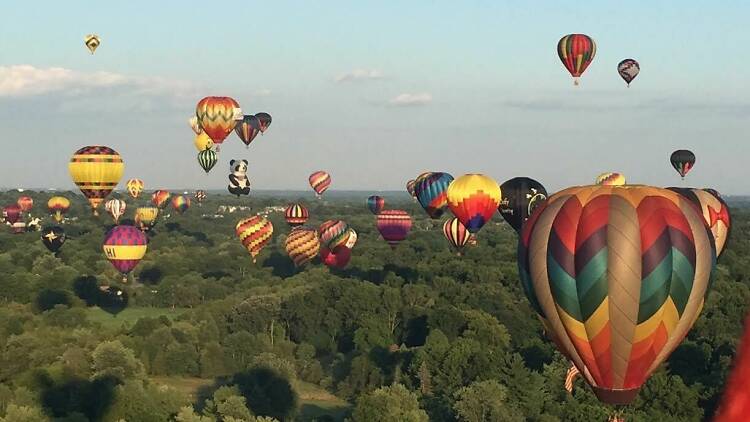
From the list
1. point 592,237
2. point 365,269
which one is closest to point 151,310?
point 365,269

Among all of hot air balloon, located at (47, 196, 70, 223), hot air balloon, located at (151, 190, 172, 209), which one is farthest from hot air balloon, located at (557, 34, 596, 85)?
hot air balloon, located at (47, 196, 70, 223)

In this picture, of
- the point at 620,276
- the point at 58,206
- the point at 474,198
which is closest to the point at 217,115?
the point at 474,198

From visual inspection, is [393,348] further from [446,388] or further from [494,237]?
[494,237]

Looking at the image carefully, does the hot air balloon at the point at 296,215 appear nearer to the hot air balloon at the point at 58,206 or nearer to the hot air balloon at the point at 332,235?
the hot air balloon at the point at 332,235

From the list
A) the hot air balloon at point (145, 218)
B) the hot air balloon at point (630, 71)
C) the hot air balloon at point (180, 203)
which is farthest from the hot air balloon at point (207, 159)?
the hot air balloon at point (180, 203)

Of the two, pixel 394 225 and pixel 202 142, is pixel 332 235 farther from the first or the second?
pixel 202 142
